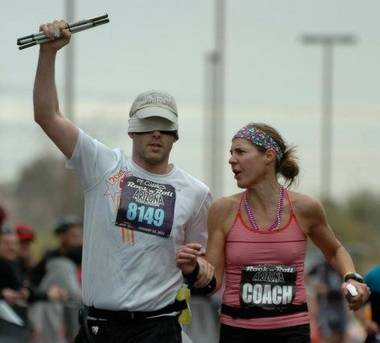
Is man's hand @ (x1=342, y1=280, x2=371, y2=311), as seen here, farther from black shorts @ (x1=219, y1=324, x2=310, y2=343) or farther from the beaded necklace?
the beaded necklace

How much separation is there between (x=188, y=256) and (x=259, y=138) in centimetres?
117

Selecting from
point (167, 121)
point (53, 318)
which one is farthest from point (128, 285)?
point (53, 318)

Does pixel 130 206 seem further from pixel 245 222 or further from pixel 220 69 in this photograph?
pixel 220 69

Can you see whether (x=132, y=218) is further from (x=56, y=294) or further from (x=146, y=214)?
→ (x=56, y=294)

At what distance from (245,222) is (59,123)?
1347mm

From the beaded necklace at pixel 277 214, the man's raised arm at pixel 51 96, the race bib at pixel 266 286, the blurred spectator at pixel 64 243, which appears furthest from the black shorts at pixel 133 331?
the blurred spectator at pixel 64 243

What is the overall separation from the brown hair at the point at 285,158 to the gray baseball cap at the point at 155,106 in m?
0.63

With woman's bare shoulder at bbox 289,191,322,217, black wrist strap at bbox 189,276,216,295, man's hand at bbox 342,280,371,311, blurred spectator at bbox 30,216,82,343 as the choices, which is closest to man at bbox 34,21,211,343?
black wrist strap at bbox 189,276,216,295

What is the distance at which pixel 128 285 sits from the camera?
848 cm

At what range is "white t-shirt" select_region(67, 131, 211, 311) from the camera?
27.8ft

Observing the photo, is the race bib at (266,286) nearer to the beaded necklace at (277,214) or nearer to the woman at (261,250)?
the woman at (261,250)

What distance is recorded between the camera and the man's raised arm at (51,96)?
26.8ft

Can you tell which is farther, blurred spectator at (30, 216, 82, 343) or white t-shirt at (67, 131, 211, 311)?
blurred spectator at (30, 216, 82, 343)

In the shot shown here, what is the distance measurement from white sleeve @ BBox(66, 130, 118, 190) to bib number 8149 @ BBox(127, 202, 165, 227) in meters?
0.27
